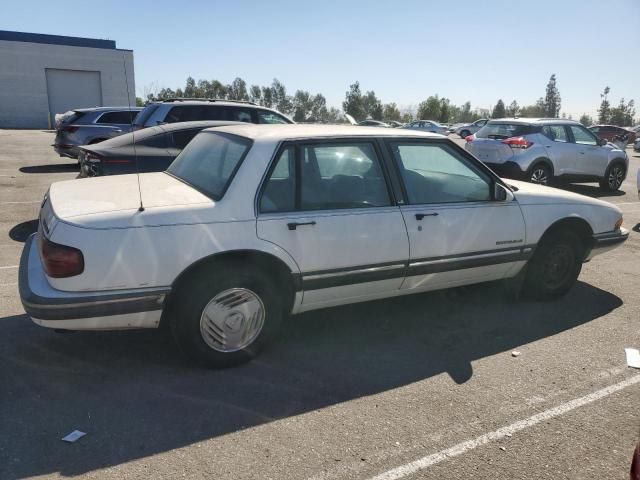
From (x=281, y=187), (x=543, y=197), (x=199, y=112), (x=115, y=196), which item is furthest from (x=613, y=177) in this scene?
(x=115, y=196)

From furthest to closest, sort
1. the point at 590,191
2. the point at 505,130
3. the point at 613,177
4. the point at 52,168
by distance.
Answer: the point at 52,168, the point at 590,191, the point at 613,177, the point at 505,130

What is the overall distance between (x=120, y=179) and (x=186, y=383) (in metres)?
1.89

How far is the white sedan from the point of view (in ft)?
9.95

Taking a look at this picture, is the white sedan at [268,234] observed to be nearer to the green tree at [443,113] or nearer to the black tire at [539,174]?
the black tire at [539,174]

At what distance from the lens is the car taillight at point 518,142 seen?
34.7 ft

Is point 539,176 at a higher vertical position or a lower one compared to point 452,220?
lower

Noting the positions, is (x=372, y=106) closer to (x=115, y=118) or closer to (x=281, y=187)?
(x=115, y=118)

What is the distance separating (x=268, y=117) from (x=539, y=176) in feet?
18.9

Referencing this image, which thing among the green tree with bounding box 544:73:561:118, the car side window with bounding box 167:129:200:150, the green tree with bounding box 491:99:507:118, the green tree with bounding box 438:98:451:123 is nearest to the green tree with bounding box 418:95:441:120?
the green tree with bounding box 438:98:451:123

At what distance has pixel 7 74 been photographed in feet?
123

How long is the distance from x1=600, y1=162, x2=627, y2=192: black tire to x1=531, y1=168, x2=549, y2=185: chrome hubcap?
7.24 ft

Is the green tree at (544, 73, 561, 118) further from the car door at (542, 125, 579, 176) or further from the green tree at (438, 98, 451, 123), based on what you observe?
the car door at (542, 125, 579, 176)

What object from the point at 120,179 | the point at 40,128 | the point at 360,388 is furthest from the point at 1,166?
the point at 40,128

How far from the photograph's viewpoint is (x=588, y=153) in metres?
11.6
